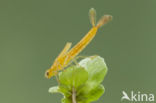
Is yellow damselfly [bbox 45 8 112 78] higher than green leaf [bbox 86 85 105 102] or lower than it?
higher

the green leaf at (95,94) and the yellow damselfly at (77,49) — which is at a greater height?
the yellow damselfly at (77,49)

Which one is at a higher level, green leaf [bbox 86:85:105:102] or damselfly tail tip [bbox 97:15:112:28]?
damselfly tail tip [bbox 97:15:112:28]

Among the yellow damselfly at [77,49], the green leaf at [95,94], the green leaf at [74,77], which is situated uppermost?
the yellow damselfly at [77,49]

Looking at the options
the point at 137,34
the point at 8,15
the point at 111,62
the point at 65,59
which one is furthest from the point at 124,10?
the point at 65,59

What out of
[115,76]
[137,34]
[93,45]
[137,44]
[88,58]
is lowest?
[88,58]

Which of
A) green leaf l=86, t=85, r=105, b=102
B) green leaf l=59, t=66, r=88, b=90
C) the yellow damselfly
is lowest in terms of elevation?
green leaf l=86, t=85, r=105, b=102

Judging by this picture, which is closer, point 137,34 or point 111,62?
point 111,62

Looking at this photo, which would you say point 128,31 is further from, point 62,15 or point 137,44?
point 62,15

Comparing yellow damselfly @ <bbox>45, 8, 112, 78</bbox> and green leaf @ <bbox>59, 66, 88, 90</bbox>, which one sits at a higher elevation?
yellow damselfly @ <bbox>45, 8, 112, 78</bbox>
